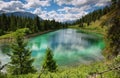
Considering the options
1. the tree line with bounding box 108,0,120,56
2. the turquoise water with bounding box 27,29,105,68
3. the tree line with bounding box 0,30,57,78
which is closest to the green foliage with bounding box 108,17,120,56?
the tree line with bounding box 108,0,120,56

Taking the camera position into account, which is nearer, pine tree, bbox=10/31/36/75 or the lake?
pine tree, bbox=10/31/36/75

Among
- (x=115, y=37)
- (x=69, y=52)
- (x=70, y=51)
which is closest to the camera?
(x=115, y=37)

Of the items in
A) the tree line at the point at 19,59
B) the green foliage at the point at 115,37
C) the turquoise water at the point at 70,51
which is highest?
the green foliage at the point at 115,37

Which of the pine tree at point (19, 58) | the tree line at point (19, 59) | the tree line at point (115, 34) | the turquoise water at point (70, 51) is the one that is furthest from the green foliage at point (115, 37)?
the turquoise water at point (70, 51)

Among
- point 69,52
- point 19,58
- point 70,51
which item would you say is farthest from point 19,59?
point 70,51

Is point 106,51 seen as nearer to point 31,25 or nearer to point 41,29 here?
point 31,25

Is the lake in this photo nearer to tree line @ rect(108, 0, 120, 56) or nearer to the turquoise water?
the turquoise water

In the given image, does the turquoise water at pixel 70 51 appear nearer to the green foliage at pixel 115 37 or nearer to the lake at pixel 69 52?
the lake at pixel 69 52

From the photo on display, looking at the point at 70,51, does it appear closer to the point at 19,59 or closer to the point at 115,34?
the point at 19,59

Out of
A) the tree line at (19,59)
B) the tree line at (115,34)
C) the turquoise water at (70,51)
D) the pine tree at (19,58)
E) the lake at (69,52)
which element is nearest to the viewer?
the tree line at (115,34)

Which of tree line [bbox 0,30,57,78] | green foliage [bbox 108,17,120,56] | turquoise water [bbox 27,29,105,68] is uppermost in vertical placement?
green foliage [bbox 108,17,120,56]

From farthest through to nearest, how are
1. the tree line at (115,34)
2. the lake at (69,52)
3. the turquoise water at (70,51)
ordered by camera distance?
the turquoise water at (70,51) → the lake at (69,52) → the tree line at (115,34)

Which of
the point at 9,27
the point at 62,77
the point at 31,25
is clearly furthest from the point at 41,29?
the point at 62,77

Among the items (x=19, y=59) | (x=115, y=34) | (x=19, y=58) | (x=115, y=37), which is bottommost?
(x=19, y=59)
